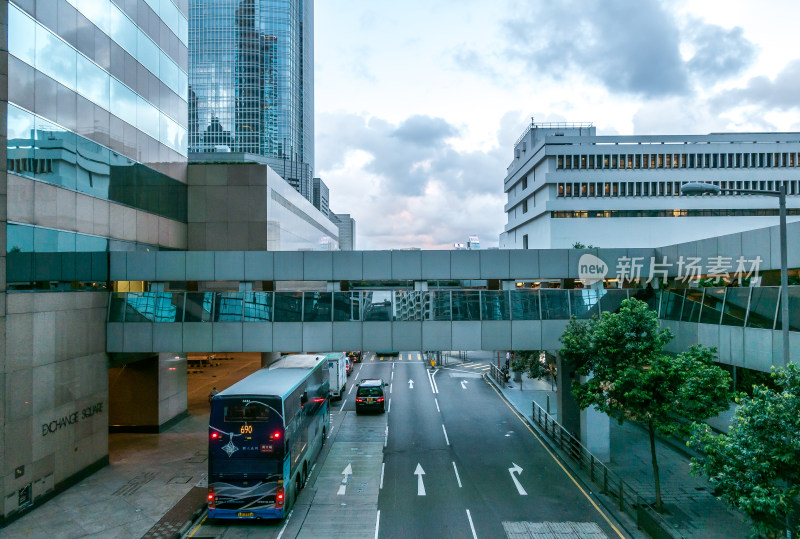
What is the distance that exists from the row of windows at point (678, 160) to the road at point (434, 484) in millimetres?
49731

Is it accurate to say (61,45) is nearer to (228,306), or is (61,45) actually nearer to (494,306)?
(228,306)

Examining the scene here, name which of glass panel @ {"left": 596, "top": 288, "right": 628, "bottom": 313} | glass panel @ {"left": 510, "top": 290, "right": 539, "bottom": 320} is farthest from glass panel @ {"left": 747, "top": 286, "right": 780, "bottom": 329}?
glass panel @ {"left": 510, "top": 290, "right": 539, "bottom": 320}

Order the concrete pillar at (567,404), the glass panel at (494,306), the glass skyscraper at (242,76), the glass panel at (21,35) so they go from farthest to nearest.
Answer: the glass skyscraper at (242,76) < the concrete pillar at (567,404) < the glass panel at (494,306) < the glass panel at (21,35)

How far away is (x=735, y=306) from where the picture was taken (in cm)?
1717

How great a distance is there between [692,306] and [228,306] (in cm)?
1972

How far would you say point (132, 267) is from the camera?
21.0m

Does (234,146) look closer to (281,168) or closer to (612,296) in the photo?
(281,168)

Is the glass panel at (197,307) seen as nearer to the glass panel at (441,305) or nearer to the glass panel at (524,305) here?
the glass panel at (441,305)

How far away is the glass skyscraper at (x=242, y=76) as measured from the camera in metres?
155

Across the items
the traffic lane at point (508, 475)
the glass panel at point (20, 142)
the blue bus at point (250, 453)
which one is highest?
the glass panel at point (20, 142)

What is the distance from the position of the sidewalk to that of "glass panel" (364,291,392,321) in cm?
1131

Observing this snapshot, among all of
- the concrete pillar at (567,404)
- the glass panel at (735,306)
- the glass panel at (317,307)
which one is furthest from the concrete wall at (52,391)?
the glass panel at (735,306)

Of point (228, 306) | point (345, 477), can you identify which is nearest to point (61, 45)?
point (228, 306)

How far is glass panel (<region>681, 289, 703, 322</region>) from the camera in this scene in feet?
63.1
